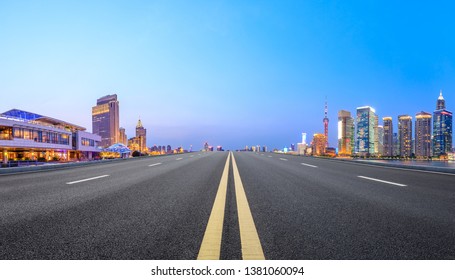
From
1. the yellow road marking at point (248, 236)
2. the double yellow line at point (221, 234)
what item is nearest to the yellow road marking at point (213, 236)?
the double yellow line at point (221, 234)

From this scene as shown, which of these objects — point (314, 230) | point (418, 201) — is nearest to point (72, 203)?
point (314, 230)

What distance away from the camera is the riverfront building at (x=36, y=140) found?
165 feet

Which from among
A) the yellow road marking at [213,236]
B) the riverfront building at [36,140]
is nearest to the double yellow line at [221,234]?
the yellow road marking at [213,236]

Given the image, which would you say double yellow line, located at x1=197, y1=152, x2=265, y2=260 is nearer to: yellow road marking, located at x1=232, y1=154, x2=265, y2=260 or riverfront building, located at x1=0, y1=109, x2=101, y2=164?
yellow road marking, located at x1=232, y1=154, x2=265, y2=260

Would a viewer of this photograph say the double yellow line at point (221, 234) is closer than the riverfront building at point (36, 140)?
Yes

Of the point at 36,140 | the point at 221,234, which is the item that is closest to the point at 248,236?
the point at 221,234

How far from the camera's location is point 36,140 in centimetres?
5731

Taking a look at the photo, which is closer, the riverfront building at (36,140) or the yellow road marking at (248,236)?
the yellow road marking at (248,236)

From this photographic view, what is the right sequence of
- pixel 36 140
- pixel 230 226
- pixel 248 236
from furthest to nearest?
1. pixel 36 140
2. pixel 230 226
3. pixel 248 236

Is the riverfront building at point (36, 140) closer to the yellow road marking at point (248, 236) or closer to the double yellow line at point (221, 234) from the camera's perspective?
the double yellow line at point (221, 234)

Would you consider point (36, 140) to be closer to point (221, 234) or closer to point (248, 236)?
point (221, 234)

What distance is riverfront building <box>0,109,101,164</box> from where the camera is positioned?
165 feet

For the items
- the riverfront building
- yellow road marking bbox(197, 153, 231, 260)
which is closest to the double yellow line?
yellow road marking bbox(197, 153, 231, 260)
